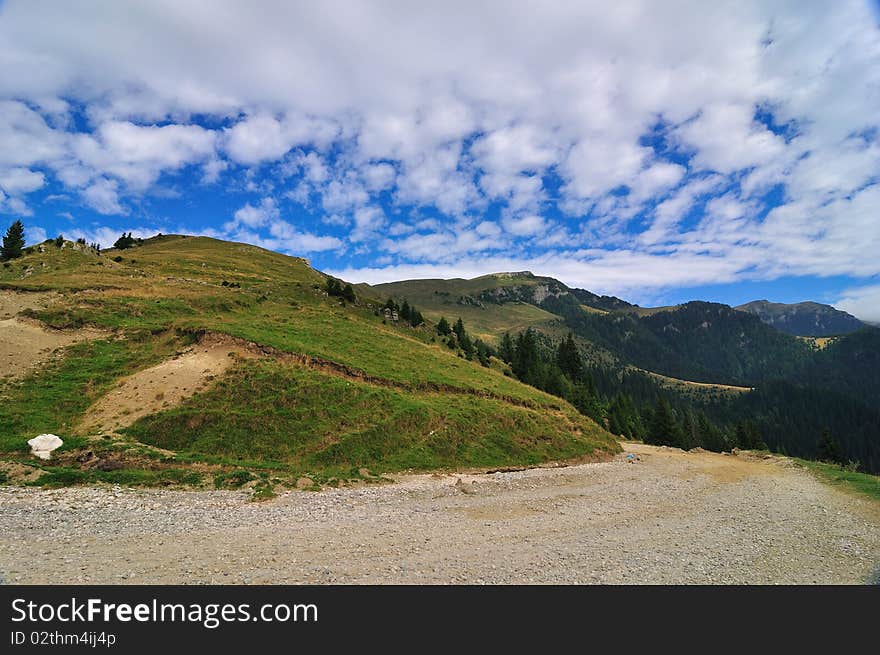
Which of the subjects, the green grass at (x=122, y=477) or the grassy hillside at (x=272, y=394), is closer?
the green grass at (x=122, y=477)

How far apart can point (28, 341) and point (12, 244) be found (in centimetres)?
4541

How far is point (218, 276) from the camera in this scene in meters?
69.5

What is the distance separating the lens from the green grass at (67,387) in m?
24.2

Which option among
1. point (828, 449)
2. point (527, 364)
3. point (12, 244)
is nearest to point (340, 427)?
point (527, 364)

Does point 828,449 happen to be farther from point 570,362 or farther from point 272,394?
point 272,394

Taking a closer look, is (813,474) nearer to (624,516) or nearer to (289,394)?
(624,516)

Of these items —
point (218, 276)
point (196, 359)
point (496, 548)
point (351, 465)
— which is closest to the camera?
point (496, 548)

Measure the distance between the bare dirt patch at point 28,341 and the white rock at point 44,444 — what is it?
12.5 meters

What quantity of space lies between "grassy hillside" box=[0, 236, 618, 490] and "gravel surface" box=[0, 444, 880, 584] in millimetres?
5472

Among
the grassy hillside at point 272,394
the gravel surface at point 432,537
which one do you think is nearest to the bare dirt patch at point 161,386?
the grassy hillside at point 272,394

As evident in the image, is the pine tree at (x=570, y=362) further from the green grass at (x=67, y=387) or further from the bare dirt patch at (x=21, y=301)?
the bare dirt patch at (x=21, y=301)

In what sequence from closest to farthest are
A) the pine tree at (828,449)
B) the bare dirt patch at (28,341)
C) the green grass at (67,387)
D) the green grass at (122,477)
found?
1. the green grass at (122,477)
2. the green grass at (67,387)
3. the bare dirt patch at (28,341)
4. the pine tree at (828,449)
